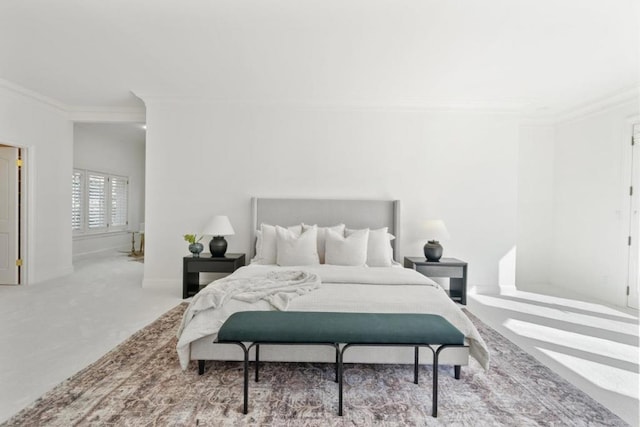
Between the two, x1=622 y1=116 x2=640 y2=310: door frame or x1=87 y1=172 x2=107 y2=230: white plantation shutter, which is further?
x1=87 y1=172 x2=107 y2=230: white plantation shutter

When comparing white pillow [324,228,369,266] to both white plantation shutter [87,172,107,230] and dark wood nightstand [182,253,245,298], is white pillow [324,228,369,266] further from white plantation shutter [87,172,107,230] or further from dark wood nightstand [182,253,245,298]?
white plantation shutter [87,172,107,230]

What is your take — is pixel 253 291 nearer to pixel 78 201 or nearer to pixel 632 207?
pixel 632 207

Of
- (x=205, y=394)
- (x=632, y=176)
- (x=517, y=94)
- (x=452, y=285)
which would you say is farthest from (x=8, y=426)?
(x=632, y=176)

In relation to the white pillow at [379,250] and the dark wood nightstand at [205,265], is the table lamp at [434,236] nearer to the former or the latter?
the white pillow at [379,250]

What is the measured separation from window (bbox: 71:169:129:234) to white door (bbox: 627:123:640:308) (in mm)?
9265

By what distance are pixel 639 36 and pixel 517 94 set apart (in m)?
1.42

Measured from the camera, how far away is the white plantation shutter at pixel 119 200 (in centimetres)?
804

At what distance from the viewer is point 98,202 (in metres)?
7.53

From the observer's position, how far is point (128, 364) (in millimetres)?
2439

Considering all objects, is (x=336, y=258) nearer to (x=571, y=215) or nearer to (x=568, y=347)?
→ (x=568, y=347)

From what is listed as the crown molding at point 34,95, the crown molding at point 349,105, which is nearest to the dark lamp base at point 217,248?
the crown molding at point 349,105

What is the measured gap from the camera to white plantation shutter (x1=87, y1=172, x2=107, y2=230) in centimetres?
731

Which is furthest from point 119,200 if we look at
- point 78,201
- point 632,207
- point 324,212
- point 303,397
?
point 632,207

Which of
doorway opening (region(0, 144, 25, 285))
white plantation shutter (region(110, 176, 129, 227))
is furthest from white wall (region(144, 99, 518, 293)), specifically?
white plantation shutter (region(110, 176, 129, 227))
